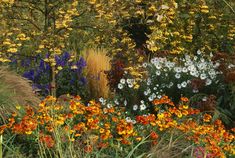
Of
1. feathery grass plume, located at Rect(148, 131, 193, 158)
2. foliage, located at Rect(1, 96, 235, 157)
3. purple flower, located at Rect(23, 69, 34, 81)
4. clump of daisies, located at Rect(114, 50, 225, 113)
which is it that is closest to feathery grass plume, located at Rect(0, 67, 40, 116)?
foliage, located at Rect(1, 96, 235, 157)

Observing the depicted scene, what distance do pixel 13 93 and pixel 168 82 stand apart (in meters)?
1.91

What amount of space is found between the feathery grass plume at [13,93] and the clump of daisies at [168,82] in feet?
3.90

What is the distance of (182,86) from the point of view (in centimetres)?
638

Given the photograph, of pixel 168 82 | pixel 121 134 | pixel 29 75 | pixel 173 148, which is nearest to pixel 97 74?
pixel 29 75

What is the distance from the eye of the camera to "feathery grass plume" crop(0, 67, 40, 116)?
5.46 m

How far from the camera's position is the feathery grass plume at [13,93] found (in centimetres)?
546

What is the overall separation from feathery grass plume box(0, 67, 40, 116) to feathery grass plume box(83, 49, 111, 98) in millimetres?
2006

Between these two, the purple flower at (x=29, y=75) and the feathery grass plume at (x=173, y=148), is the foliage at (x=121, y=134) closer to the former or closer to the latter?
the feathery grass plume at (x=173, y=148)

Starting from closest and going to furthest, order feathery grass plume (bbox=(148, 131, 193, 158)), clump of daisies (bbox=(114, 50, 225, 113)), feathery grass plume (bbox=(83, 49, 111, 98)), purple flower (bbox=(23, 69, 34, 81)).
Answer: feathery grass plume (bbox=(148, 131, 193, 158))
clump of daisies (bbox=(114, 50, 225, 113))
purple flower (bbox=(23, 69, 34, 81))
feathery grass plume (bbox=(83, 49, 111, 98))

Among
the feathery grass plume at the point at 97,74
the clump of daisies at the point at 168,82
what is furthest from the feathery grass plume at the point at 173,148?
the feathery grass plume at the point at 97,74

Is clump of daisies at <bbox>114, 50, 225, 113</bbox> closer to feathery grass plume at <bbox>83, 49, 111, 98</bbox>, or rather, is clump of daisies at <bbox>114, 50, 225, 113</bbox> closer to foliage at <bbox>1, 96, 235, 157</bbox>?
feathery grass plume at <bbox>83, 49, 111, 98</bbox>

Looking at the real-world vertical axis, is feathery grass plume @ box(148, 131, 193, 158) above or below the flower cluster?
above

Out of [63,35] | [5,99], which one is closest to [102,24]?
[63,35]

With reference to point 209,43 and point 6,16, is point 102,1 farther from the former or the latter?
point 209,43
